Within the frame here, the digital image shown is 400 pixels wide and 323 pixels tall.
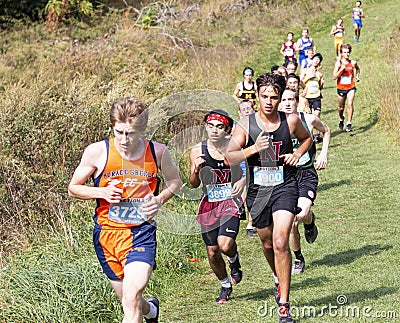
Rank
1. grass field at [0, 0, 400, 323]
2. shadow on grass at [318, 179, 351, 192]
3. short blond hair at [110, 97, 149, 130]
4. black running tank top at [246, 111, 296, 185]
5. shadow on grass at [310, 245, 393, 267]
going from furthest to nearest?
shadow on grass at [318, 179, 351, 192] < shadow on grass at [310, 245, 393, 267] < grass field at [0, 0, 400, 323] < black running tank top at [246, 111, 296, 185] < short blond hair at [110, 97, 149, 130]

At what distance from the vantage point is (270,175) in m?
6.11

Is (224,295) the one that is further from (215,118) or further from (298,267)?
(215,118)

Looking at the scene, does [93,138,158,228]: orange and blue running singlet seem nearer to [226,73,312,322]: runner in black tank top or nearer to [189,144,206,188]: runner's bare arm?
[226,73,312,322]: runner in black tank top

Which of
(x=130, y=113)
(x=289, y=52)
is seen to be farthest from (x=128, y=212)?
(x=289, y=52)

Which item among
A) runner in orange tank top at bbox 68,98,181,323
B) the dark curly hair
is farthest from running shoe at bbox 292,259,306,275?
runner in orange tank top at bbox 68,98,181,323

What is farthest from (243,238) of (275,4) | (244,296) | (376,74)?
(275,4)

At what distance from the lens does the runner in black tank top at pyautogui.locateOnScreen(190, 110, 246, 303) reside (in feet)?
21.3

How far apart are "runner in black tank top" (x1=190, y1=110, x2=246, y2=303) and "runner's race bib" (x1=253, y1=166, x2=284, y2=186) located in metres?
0.40

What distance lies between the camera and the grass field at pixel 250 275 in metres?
6.32

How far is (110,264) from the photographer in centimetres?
516

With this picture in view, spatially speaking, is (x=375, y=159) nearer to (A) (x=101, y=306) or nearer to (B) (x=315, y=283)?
(B) (x=315, y=283)

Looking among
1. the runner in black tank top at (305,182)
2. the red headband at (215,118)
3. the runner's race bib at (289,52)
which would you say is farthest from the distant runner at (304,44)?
the red headband at (215,118)

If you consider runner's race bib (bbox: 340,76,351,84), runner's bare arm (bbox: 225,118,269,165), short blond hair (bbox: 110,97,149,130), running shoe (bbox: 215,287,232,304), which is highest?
runner's race bib (bbox: 340,76,351,84)

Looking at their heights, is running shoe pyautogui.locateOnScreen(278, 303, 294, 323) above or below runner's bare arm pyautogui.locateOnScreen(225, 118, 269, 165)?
below
